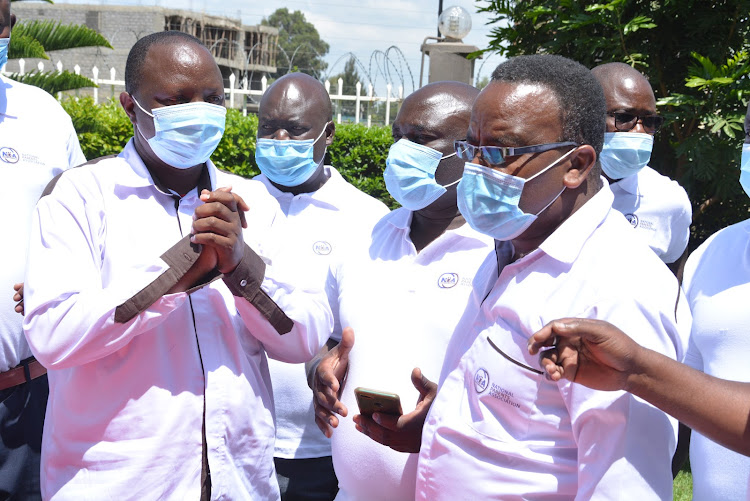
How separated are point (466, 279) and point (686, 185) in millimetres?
4015

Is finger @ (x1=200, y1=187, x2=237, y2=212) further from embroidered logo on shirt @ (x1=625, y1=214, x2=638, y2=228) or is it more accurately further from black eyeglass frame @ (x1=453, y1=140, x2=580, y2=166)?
embroidered logo on shirt @ (x1=625, y1=214, x2=638, y2=228)

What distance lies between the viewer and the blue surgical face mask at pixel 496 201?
2.21m

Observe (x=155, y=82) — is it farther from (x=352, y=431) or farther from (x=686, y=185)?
(x=686, y=185)

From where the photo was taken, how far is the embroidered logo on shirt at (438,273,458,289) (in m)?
2.83

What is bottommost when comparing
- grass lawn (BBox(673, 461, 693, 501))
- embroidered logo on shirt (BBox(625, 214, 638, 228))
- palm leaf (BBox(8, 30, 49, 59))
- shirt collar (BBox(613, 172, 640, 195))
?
grass lawn (BBox(673, 461, 693, 501))

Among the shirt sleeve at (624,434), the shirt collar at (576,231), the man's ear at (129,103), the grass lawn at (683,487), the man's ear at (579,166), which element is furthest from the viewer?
the grass lawn at (683,487)

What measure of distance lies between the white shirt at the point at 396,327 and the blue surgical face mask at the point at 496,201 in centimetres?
55

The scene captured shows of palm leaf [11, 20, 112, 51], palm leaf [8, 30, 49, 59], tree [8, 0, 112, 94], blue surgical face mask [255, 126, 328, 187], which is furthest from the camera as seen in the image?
palm leaf [11, 20, 112, 51]

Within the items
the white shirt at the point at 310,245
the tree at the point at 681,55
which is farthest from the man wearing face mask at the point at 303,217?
the tree at the point at 681,55

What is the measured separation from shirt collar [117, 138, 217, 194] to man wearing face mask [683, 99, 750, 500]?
5.88ft

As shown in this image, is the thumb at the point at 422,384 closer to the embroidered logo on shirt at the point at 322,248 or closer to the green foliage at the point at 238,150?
the embroidered logo on shirt at the point at 322,248

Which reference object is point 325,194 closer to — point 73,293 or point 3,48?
point 3,48

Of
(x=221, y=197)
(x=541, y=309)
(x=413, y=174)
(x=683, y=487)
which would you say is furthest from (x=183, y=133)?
(x=683, y=487)

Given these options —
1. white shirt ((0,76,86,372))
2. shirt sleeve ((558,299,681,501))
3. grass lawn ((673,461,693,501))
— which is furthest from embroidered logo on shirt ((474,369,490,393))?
grass lawn ((673,461,693,501))
